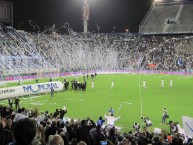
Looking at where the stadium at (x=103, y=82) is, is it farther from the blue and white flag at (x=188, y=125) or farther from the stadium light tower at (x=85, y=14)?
the stadium light tower at (x=85, y=14)

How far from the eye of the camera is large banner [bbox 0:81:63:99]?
33656mm

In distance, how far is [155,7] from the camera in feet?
338

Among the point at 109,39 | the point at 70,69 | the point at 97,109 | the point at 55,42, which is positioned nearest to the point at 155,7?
the point at 109,39

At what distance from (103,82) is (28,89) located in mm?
18735

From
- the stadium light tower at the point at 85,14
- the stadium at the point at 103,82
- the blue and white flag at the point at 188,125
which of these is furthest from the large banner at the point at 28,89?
the stadium light tower at the point at 85,14

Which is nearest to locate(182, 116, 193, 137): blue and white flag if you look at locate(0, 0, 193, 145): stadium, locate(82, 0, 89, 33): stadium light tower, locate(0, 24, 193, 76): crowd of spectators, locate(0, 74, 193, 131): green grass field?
locate(0, 0, 193, 145): stadium

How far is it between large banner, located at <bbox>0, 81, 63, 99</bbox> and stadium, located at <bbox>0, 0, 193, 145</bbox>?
6 centimetres

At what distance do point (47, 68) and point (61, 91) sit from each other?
2170 cm

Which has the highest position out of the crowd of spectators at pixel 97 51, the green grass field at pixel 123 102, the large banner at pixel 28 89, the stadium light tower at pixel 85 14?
the stadium light tower at pixel 85 14

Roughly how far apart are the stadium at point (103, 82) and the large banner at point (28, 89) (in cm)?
6

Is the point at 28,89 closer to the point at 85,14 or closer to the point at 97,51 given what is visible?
the point at 97,51

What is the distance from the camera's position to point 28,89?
36.3 meters

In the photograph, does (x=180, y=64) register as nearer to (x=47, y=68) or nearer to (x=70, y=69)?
(x=70, y=69)

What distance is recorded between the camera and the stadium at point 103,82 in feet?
39.5
